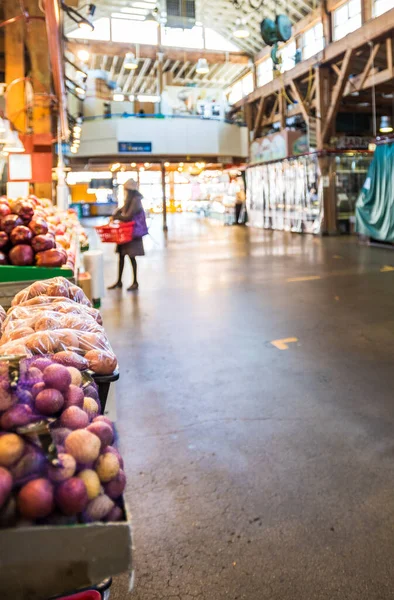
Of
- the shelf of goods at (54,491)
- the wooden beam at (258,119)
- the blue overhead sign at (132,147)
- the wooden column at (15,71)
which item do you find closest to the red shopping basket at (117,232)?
the wooden column at (15,71)

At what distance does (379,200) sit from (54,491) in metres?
12.8

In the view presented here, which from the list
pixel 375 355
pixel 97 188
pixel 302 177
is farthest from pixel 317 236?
pixel 97 188

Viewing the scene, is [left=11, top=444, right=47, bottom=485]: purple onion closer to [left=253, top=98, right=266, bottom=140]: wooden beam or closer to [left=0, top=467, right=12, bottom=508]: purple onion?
[left=0, top=467, right=12, bottom=508]: purple onion

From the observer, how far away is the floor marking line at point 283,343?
15.5ft

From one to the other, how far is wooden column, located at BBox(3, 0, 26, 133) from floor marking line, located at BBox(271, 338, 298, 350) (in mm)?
5340

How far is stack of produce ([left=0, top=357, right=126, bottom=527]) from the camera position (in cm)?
96

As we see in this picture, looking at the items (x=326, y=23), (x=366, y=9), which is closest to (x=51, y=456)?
(x=366, y=9)

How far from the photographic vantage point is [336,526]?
2.14 meters

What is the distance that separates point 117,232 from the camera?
7238mm

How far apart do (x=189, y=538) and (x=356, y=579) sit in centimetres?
64

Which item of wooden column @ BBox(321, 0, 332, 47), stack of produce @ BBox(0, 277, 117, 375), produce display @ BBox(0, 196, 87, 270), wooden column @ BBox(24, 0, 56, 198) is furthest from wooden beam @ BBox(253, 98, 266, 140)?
stack of produce @ BBox(0, 277, 117, 375)

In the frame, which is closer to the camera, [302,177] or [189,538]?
[189,538]

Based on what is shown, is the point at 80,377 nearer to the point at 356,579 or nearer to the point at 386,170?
the point at 356,579

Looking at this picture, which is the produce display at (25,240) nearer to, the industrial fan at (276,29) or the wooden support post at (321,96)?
the industrial fan at (276,29)
